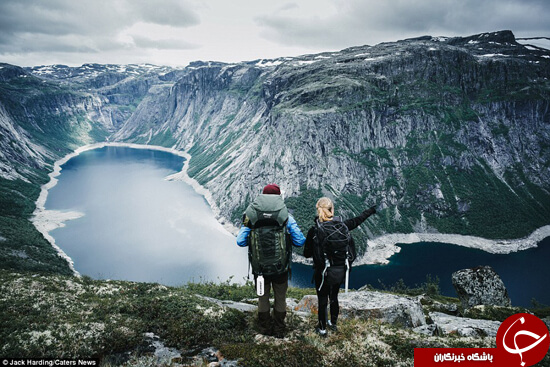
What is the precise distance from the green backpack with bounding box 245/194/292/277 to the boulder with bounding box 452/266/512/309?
80.9ft

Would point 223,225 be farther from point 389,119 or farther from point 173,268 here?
point 389,119

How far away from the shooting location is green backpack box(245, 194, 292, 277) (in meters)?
8.35

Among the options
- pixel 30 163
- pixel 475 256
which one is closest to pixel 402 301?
pixel 475 256

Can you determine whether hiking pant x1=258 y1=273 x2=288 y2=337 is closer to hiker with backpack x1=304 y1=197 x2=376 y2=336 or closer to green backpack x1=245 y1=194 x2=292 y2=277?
green backpack x1=245 y1=194 x2=292 y2=277

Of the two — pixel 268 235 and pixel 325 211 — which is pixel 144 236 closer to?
pixel 268 235

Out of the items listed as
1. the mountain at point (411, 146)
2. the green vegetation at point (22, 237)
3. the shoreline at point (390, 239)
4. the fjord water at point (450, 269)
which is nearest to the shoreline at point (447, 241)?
the shoreline at point (390, 239)

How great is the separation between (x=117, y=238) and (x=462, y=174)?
172 meters

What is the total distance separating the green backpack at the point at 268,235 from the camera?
8.35 m

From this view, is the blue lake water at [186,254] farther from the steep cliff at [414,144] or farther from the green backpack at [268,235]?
the green backpack at [268,235]

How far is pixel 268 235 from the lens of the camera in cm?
835

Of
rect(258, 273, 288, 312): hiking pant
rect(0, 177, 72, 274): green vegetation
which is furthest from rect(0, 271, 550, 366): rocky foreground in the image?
rect(0, 177, 72, 274): green vegetation

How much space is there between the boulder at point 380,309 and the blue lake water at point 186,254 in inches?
2157

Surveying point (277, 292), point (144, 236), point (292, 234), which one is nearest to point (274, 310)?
point (277, 292)

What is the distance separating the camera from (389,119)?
156500mm
